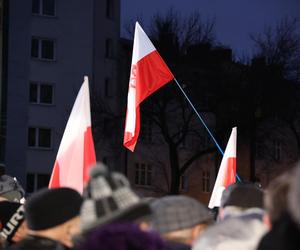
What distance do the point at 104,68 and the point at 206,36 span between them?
573cm

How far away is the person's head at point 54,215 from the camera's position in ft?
12.7

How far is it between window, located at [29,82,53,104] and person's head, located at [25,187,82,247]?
4011cm

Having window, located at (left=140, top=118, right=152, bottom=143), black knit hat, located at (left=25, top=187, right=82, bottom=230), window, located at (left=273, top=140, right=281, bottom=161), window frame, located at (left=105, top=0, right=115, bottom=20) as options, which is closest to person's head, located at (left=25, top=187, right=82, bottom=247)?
black knit hat, located at (left=25, top=187, right=82, bottom=230)

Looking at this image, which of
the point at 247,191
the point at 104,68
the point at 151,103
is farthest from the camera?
the point at 104,68

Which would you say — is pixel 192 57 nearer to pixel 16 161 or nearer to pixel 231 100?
pixel 231 100

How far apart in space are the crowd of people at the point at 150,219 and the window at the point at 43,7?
133ft

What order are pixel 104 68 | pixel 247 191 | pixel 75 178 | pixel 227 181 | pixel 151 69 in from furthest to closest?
pixel 104 68 < pixel 151 69 < pixel 227 181 < pixel 75 178 < pixel 247 191

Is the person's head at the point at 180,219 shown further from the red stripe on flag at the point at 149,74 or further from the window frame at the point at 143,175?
the window frame at the point at 143,175

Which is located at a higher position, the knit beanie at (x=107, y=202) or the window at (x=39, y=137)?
the knit beanie at (x=107, y=202)

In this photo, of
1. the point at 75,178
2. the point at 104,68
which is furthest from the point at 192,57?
the point at 75,178

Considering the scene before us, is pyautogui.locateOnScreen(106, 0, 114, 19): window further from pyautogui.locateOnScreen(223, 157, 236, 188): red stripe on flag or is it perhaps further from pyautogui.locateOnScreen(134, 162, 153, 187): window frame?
pyautogui.locateOnScreen(223, 157, 236, 188): red stripe on flag

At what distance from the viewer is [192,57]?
42.8m

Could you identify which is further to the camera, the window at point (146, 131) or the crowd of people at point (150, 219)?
the window at point (146, 131)

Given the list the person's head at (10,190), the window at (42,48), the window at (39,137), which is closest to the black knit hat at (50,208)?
the person's head at (10,190)
